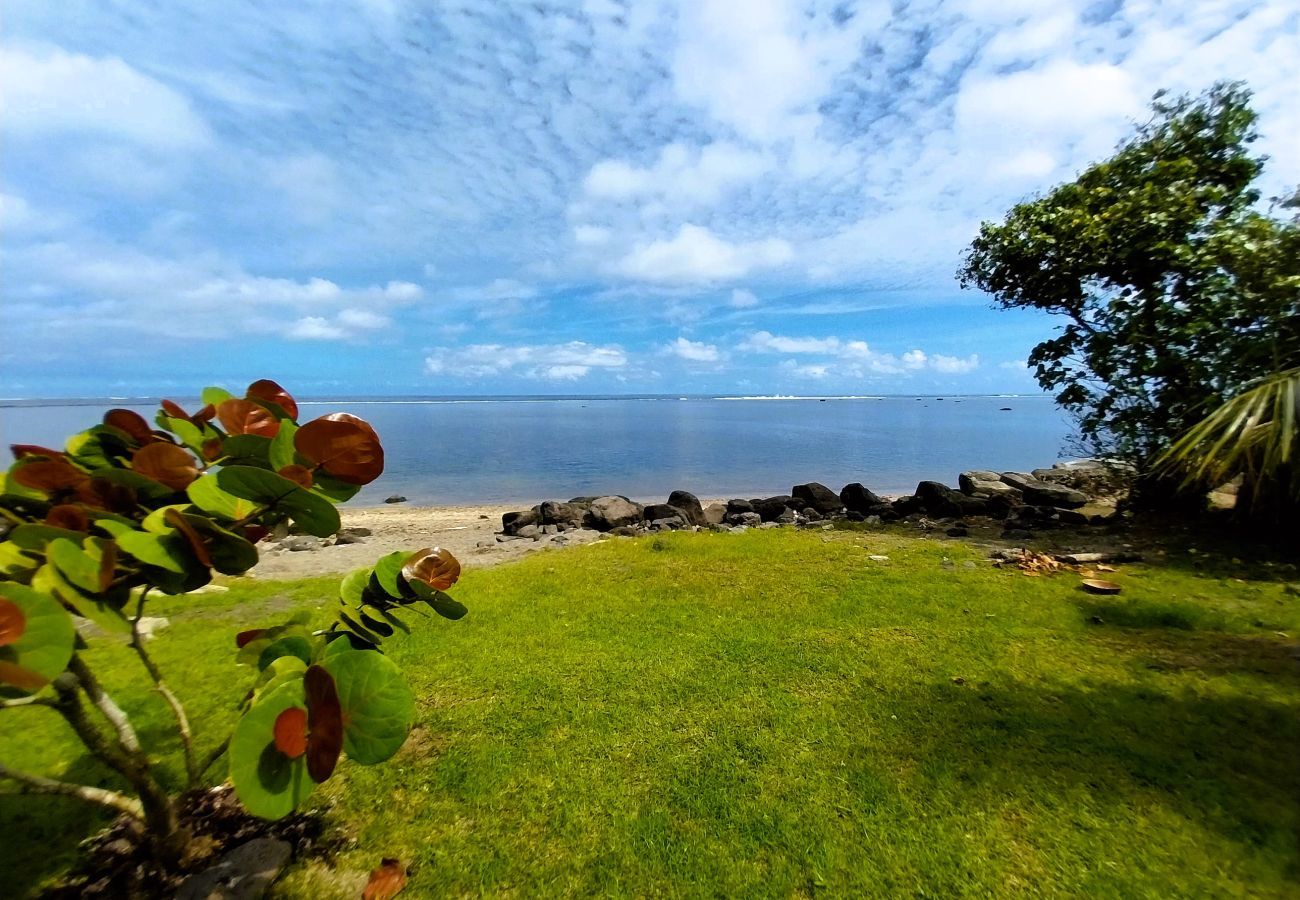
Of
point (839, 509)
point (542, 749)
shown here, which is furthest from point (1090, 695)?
point (839, 509)

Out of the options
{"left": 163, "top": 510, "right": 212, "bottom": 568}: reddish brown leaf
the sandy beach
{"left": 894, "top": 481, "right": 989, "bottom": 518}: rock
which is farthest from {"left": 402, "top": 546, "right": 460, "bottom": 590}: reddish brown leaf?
{"left": 894, "top": 481, "right": 989, "bottom": 518}: rock

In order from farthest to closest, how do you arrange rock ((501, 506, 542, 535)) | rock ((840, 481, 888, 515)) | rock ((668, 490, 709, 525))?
rock ((840, 481, 888, 515)) → rock ((668, 490, 709, 525)) → rock ((501, 506, 542, 535))

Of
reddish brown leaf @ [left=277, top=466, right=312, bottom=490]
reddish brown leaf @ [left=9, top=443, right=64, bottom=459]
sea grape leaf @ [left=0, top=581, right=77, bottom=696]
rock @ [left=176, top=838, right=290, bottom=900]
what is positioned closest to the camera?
sea grape leaf @ [left=0, top=581, right=77, bottom=696]

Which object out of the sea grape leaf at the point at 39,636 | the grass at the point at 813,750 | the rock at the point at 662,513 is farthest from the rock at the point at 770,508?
the sea grape leaf at the point at 39,636

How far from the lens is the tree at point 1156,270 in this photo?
770 centimetres

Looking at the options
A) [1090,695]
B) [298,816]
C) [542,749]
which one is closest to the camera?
[298,816]

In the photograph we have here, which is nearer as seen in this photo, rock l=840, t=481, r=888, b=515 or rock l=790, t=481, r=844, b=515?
rock l=840, t=481, r=888, b=515

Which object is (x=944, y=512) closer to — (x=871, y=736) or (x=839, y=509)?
(x=839, y=509)

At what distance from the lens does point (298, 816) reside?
283cm

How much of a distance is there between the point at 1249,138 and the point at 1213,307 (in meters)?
3.27

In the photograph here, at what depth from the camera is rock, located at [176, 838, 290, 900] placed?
2.24 meters

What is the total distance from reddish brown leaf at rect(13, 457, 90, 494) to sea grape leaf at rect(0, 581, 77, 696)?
1.77 ft

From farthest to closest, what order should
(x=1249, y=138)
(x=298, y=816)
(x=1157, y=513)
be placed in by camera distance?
(x=1157, y=513), (x=1249, y=138), (x=298, y=816)

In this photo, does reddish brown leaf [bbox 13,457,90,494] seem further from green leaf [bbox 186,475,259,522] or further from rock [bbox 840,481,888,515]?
rock [bbox 840,481,888,515]
